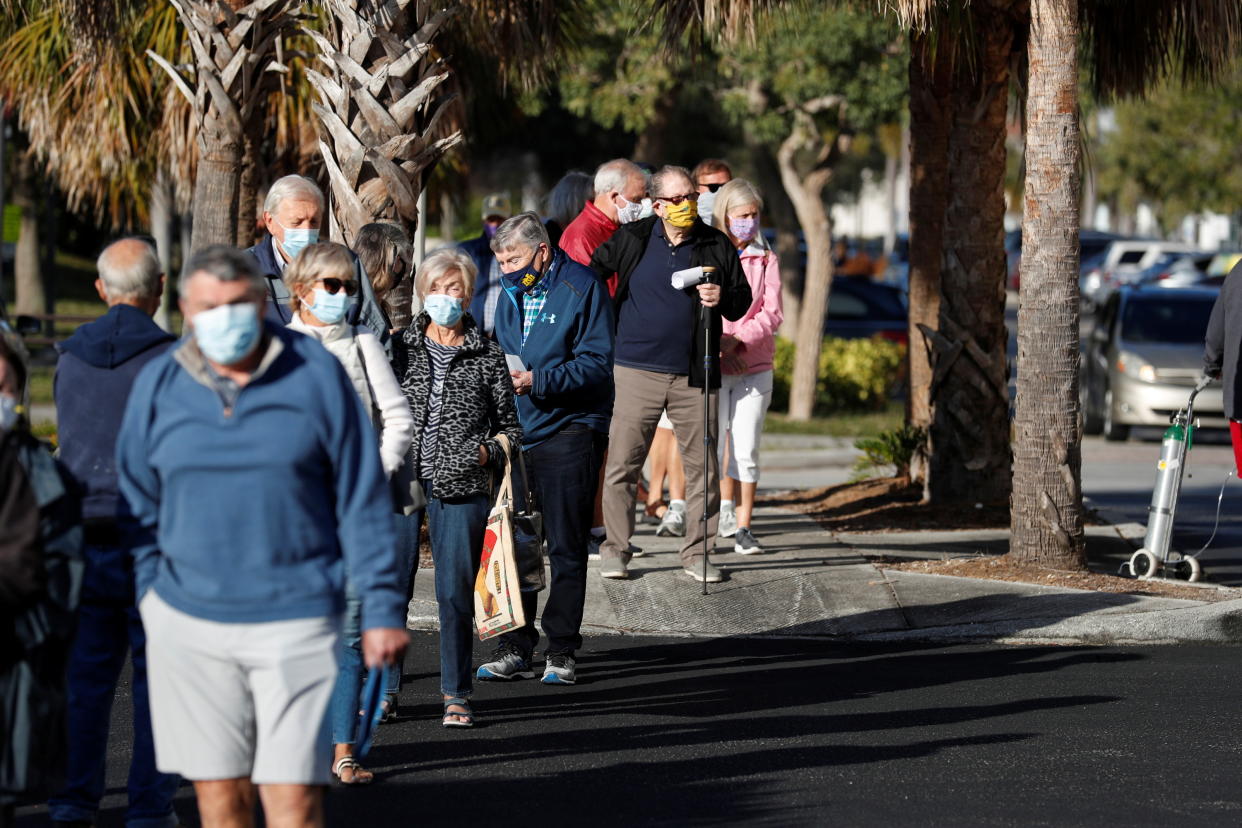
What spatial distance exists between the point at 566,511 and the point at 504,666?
0.76m

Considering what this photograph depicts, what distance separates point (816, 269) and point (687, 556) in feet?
37.7

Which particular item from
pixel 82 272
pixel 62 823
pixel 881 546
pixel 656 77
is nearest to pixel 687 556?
pixel 881 546

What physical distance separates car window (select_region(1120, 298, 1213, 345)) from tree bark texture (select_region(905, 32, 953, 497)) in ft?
22.4

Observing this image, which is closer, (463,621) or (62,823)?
(62,823)

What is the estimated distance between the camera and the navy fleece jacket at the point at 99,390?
16.5ft

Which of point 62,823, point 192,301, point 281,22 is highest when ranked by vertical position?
point 281,22

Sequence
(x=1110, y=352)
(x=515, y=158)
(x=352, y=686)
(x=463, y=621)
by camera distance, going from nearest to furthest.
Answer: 1. (x=352, y=686)
2. (x=463, y=621)
3. (x=1110, y=352)
4. (x=515, y=158)

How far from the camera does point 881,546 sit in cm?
1080

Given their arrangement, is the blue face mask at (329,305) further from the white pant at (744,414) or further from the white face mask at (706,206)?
the white face mask at (706,206)

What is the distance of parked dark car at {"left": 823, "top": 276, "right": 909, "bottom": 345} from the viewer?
81.7 ft

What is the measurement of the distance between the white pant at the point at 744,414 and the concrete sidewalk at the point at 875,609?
84 cm

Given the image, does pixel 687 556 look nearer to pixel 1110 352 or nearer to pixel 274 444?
pixel 274 444

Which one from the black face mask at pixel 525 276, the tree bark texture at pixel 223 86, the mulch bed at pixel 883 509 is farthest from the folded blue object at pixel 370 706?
the mulch bed at pixel 883 509

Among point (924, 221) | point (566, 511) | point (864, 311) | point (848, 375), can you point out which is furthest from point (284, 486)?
point (864, 311)
